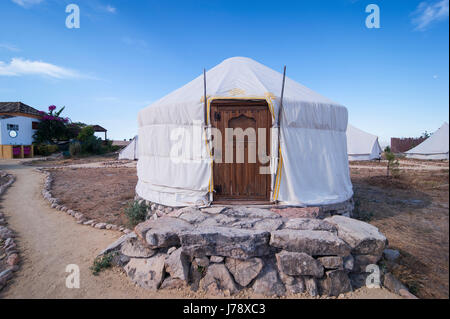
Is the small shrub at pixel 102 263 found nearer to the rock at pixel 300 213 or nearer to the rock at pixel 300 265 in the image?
the rock at pixel 300 265

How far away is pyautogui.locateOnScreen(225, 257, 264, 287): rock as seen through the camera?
7.05 ft

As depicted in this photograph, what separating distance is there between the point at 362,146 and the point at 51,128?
76.8 ft

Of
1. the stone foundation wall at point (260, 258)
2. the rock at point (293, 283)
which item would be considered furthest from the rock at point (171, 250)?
the rock at point (293, 283)

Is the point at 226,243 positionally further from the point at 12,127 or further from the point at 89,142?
the point at 12,127

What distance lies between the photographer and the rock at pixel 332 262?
6.86 ft

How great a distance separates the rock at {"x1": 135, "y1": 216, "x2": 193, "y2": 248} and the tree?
1981 cm

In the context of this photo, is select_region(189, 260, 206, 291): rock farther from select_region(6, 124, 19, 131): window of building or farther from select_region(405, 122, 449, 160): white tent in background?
select_region(6, 124, 19, 131): window of building

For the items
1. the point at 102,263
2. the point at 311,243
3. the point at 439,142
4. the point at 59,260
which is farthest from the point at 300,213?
the point at 59,260

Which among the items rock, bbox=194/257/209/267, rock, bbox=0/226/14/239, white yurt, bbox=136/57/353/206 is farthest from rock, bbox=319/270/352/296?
rock, bbox=0/226/14/239

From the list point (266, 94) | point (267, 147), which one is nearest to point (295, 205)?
point (267, 147)

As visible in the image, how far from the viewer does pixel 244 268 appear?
2.19m

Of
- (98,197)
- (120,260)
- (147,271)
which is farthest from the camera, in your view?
(98,197)

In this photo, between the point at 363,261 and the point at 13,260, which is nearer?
the point at 363,261
